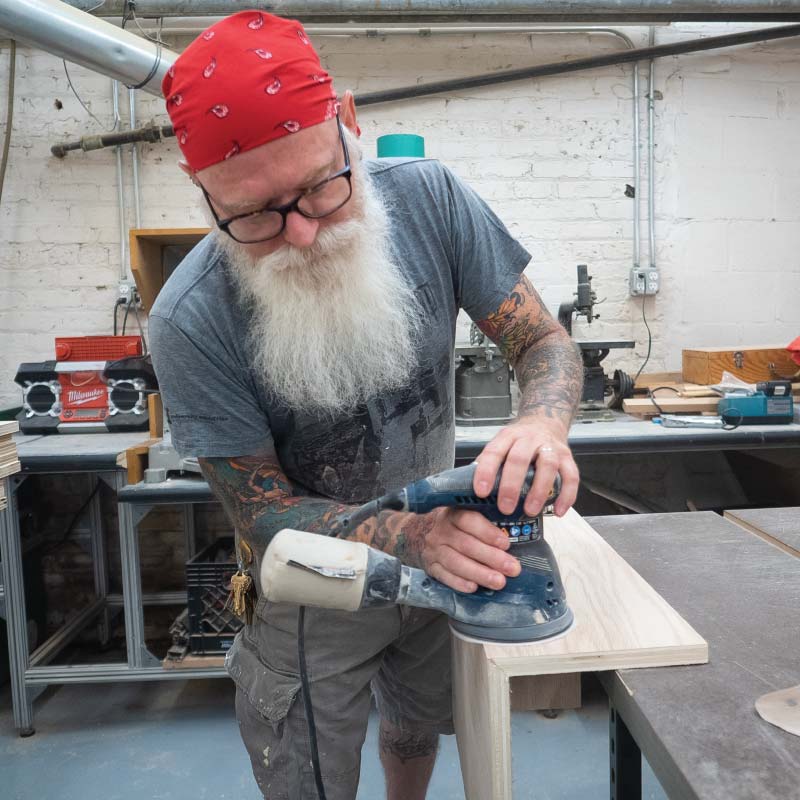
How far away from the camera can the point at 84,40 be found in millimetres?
2188

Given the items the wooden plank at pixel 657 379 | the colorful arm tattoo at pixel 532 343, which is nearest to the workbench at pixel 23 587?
the colorful arm tattoo at pixel 532 343

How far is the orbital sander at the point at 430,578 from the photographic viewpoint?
0.80m

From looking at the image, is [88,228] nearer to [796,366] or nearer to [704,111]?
[704,111]

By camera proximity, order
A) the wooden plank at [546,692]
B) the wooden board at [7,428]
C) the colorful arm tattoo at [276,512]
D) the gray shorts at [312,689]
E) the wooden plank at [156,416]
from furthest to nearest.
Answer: the wooden plank at [156,416] → the wooden board at [7,428] → the gray shorts at [312,689] → the colorful arm tattoo at [276,512] → the wooden plank at [546,692]

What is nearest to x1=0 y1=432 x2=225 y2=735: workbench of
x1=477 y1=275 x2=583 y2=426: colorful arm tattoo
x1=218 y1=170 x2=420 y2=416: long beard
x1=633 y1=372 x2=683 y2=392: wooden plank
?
x1=218 y1=170 x2=420 y2=416: long beard

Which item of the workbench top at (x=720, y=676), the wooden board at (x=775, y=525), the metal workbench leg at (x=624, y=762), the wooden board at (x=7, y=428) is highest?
the wooden board at (x=7, y=428)

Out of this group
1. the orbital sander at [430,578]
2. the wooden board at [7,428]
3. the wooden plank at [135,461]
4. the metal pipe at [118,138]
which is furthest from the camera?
the metal pipe at [118,138]

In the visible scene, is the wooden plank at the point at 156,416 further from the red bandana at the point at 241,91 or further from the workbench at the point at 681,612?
the red bandana at the point at 241,91

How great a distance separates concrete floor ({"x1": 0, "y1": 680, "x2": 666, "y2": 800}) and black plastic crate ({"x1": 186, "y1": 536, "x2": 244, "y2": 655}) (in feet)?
0.96

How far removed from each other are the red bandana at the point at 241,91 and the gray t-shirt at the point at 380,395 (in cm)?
25

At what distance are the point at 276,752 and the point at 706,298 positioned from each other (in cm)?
263

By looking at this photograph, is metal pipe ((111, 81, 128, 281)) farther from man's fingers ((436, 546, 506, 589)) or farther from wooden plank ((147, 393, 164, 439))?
man's fingers ((436, 546, 506, 589))

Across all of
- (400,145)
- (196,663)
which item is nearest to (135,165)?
(400,145)

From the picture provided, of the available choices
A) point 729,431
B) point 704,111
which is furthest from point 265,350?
point 704,111
